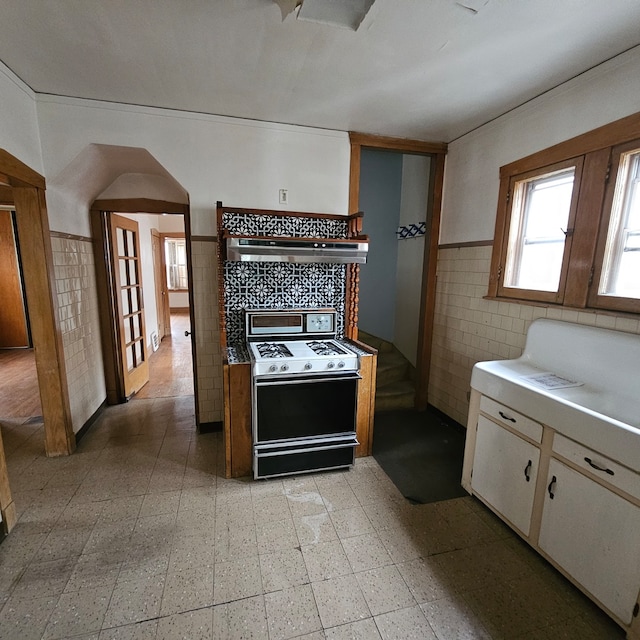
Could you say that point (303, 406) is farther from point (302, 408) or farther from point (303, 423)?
point (303, 423)

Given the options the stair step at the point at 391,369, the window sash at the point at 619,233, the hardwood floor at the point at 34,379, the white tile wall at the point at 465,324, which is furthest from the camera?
the stair step at the point at 391,369

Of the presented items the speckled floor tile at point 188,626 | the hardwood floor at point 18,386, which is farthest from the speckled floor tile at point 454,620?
the hardwood floor at point 18,386

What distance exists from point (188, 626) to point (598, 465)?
181 centimetres

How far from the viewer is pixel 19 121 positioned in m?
2.03

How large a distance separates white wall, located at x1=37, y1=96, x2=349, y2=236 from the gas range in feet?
2.84

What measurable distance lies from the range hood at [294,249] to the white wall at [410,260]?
4.44 ft

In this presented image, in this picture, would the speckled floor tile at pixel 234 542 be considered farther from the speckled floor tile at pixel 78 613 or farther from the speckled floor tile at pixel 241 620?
the speckled floor tile at pixel 78 613

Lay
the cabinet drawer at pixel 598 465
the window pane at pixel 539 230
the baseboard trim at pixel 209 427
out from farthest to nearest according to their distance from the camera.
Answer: the baseboard trim at pixel 209 427 → the window pane at pixel 539 230 → the cabinet drawer at pixel 598 465

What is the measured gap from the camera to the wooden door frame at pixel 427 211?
9.31 ft

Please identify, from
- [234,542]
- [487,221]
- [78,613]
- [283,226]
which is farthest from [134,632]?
[487,221]

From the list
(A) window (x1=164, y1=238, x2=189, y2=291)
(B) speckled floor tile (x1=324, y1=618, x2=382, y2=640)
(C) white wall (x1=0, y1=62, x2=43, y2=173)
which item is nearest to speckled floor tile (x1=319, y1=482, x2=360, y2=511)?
(B) speckled floor tile (x1=324, y1=618, x2=382, y2=640)

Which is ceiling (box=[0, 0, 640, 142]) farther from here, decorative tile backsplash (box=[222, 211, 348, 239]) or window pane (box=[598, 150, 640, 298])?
decorative tile backsplash (box=[222, 211, 348, 239])

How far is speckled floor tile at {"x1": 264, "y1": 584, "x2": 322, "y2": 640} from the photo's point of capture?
4.36 ft

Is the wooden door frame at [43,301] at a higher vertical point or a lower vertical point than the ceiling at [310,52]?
lower
